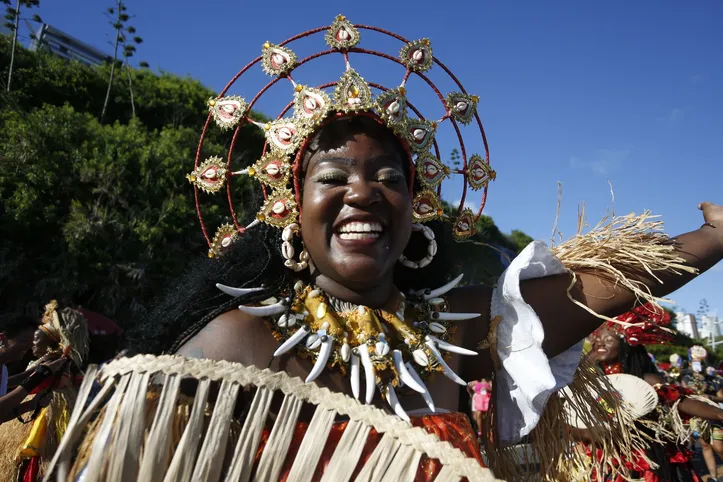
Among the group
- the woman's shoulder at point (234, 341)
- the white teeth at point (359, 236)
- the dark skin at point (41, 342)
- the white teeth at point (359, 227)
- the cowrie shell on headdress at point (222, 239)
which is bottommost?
the dark skin at point (41, 342)

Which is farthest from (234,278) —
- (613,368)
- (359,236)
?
(613,368)

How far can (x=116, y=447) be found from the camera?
902mm

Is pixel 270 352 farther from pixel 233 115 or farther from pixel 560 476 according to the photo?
pixel 560 476

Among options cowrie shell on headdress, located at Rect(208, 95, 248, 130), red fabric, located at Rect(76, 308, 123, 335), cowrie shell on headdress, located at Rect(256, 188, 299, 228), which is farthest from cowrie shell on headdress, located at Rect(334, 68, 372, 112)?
red fabric, located at Rect(76, 308, 123, 335)

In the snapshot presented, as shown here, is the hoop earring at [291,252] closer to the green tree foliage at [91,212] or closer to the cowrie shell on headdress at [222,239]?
the cowrie shell on headdress at [222,239]

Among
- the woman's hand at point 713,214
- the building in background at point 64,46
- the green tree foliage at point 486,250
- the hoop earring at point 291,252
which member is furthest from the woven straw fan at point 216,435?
the building in background at point 64,46

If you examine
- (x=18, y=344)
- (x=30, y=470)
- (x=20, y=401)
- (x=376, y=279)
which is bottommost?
(x=30, y=470)

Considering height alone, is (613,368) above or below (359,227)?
above

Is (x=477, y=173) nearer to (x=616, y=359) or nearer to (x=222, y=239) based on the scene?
(x=222, y=239)

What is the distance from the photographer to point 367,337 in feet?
6.08

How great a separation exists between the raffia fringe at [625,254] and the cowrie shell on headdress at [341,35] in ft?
3.87

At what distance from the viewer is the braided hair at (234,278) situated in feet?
5.81

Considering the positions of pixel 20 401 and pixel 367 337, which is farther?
pixel 20 401

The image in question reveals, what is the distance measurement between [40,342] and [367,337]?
395cm
